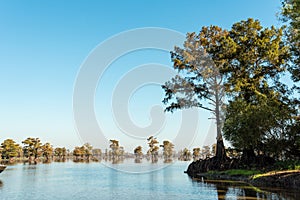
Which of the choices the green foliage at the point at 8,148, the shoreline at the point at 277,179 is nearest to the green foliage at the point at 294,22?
the shoreline at the point at 277,179

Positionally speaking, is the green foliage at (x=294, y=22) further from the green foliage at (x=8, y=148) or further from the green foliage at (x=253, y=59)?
the green foliage at (x=8, y=148)

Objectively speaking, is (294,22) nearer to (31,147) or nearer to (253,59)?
(253,59)

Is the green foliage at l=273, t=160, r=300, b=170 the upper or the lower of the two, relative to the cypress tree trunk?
lower

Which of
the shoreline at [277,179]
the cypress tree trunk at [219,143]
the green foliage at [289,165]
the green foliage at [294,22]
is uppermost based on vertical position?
the green foliage at [294,22]

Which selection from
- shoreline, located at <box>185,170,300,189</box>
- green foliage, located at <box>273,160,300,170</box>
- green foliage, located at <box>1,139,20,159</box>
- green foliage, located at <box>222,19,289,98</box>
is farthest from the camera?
green foliage, located at <box>1,139,20,159</box>

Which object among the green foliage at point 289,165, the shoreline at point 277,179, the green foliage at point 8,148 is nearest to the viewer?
the shoreline at point 277,179

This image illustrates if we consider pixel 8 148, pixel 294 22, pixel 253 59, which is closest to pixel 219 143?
pixel 253 59

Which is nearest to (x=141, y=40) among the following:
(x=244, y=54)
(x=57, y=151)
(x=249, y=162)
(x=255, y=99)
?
(x=244, y=54)

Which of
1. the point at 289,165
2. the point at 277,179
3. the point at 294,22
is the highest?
the point at 294,22

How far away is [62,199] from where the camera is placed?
1232cm

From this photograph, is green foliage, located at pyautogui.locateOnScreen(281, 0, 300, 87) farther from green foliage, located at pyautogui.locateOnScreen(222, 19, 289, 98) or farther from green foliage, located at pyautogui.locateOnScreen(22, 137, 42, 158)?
green foliage, located at pyautogui.locateOnScreen(22, 137, 42, 158)

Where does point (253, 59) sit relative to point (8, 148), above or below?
above

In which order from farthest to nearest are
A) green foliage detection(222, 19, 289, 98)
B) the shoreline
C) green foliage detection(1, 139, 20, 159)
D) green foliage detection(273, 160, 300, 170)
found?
green foliage detection(1, 139, 20, 159) < green foliage detection(222, 19, 289, 98) < green foliage detection(273, 160, 300, 170) < the shoreline

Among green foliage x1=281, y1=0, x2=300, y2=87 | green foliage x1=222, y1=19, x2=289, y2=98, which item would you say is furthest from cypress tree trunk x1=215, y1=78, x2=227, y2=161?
green foliage x1=281, y1=0, x2=300, y2=87
